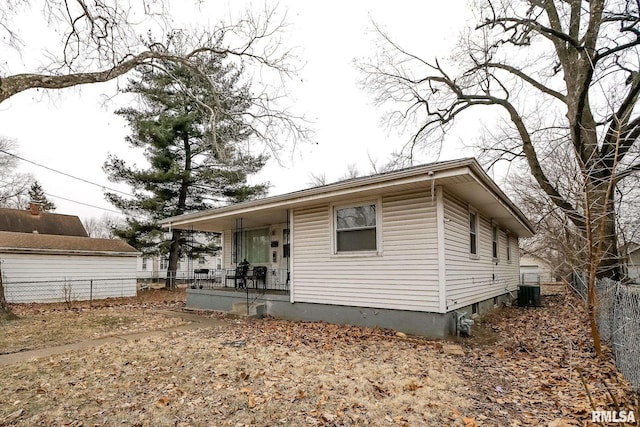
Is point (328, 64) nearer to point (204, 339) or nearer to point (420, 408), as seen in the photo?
point (204, 339)

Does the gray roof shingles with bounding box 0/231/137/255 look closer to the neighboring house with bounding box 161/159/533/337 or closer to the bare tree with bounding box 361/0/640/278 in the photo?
the neighboring house with bounding box 161/159/533/337

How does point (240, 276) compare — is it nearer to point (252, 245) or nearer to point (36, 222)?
point (252, 245)

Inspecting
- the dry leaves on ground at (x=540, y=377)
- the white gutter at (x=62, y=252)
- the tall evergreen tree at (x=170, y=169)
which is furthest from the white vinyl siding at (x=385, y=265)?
the white gutter at (x=62, y=252)

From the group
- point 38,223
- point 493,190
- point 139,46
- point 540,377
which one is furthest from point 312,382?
point 38,223

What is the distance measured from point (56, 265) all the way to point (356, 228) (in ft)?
46.4

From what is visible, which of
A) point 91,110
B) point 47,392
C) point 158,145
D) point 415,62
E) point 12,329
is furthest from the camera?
point 158,145

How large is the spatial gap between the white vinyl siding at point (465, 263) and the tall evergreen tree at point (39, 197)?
128 ft

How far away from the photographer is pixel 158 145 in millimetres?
18344

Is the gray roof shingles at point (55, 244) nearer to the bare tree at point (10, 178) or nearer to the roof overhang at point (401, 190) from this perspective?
the roof overhang at point (401, 190)

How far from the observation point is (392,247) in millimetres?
7250

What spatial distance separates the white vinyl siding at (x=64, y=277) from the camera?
14.0 meters

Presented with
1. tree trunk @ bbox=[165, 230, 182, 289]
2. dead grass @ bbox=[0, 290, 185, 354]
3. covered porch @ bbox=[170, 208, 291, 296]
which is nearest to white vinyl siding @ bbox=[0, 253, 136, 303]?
tree trunk @ bbox=[165, 230, 182, 289]

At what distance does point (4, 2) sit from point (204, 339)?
29.7 feet

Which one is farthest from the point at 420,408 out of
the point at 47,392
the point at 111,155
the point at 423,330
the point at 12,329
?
the point at 111,155
